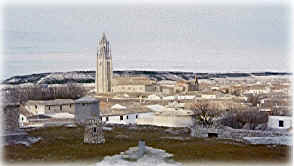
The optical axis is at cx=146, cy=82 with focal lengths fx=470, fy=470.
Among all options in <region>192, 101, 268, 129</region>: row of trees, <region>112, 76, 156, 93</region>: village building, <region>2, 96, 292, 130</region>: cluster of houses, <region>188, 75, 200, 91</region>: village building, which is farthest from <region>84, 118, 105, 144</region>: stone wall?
<region>188, 75, 200, 91</region>: village building

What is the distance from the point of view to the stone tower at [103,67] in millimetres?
80750

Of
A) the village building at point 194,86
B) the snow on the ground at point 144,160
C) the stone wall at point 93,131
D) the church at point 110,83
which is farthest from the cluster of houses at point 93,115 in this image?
the village building at point 194,86

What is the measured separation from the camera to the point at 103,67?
3287 inches

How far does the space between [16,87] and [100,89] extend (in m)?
24.2

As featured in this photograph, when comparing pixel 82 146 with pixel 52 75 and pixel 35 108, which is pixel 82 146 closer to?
pixel 35 108

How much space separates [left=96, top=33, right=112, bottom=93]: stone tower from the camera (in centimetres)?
8075

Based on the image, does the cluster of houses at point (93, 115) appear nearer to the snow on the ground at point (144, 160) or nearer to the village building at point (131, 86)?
the snow on the ground at point (144, 160)

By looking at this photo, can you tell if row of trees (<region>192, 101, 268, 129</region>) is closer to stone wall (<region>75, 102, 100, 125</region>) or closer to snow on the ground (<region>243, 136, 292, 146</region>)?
stone wall (<region>75, 102, 100, 125</region>)

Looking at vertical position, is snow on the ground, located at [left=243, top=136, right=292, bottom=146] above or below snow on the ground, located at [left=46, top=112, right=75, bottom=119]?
above

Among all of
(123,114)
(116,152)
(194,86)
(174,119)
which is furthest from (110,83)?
(116,152)

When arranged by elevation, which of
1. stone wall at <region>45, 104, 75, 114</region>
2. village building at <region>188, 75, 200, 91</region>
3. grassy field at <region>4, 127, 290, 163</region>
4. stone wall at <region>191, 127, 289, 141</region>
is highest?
grassy field at <region>4, 127, 290, 163</region>

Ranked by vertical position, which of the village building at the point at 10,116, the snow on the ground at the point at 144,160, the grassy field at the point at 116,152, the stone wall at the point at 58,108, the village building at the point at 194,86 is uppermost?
the village building at the point at 10,116

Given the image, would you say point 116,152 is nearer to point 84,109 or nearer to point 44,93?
point 84,109

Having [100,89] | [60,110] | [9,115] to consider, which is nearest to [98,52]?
[100,89]
